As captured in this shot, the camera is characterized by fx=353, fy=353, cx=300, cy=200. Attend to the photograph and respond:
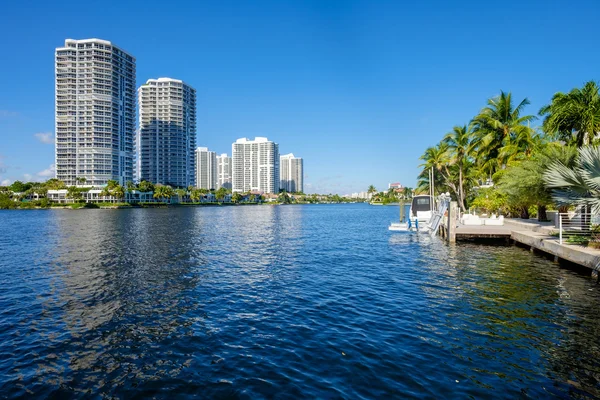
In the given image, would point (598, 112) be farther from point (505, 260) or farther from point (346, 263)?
point (346, 263)

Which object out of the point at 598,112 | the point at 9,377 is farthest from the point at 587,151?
the point at 9,377

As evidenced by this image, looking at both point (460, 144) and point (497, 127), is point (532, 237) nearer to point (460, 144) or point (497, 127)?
point (497, 127)

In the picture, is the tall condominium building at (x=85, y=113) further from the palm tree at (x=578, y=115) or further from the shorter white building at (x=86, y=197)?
the palm tree at (x=578, y=115)

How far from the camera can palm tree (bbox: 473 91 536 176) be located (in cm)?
4497

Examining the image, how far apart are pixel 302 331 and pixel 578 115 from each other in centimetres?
2587

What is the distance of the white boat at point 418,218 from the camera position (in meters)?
43.3

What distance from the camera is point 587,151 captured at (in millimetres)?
16188

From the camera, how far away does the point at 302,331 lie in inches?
440

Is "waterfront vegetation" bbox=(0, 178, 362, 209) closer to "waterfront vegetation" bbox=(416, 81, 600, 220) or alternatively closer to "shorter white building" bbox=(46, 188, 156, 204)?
"shorter white building" bbox=(46, 188, 156, 204)

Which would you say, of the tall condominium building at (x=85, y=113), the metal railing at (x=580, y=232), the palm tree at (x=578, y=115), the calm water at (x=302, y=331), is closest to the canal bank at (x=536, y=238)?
the metal railing at (x=580, y=232)

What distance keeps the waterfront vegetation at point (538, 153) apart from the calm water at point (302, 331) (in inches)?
192

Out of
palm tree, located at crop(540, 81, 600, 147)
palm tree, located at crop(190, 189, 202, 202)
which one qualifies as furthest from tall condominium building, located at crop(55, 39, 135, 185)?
palm tree, located at crop(540, 81, 600, 147)

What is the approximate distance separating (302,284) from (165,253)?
1546 centimetres

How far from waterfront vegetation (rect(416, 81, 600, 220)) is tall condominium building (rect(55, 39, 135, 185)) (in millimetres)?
158679
